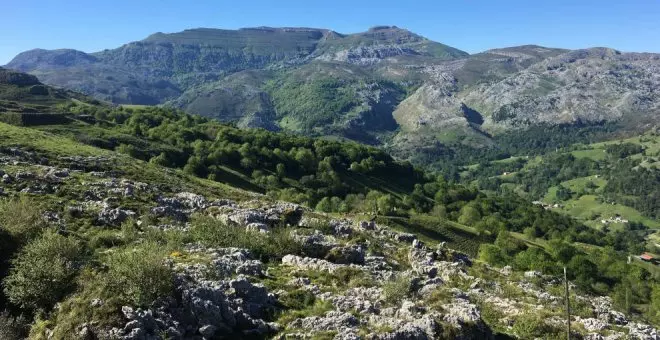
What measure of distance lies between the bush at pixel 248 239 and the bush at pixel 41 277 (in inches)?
553

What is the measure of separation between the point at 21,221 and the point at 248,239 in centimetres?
1858

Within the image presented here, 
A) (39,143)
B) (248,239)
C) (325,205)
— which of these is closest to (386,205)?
(325,205)

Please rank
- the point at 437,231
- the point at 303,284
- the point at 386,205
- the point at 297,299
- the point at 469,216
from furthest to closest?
the point at 469,216 < the point at 386,205 < the point at 437,231 < the point at 303,284 < the point at 297,299

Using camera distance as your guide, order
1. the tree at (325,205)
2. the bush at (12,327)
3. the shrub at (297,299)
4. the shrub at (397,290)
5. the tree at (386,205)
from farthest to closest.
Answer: the tree at (325,205) → the tree at (386,205) → the shrub at (397,290) → the shrub at (297,299) → the bush at (12,327)

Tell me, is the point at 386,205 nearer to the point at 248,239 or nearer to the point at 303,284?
the point at 248,239

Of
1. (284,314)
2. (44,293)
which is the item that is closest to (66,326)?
(44,293)

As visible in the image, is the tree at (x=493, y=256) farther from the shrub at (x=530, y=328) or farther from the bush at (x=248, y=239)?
the bush at (x=248, y=239)

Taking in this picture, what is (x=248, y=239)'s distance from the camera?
1766 inches

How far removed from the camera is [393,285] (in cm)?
3484

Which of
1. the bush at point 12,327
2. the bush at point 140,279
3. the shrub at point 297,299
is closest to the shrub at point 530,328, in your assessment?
the shrub at point 297,299

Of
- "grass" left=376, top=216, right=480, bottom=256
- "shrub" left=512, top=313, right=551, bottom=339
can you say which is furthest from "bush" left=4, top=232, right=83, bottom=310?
"grass" left=376, top=216, right=480, bottom=256

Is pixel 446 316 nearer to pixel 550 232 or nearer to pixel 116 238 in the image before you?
pixel 116 238

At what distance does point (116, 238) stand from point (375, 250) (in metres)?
27.7

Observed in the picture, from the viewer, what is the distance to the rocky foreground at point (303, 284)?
27.9 m
